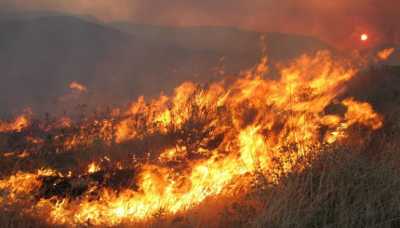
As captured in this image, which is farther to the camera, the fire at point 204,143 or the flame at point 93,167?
the flame at point 93,167

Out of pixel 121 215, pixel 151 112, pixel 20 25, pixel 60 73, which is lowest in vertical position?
pixel 121 215

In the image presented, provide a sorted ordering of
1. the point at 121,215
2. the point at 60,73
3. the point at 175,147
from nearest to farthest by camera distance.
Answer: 1. the point at 121,215
2. the point at 175,147
3. the point at 60,73

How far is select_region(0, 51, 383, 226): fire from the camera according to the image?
18.5ft

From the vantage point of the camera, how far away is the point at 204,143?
7977 mm

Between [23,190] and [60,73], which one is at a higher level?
[60,73]

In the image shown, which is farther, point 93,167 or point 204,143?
point 204,143

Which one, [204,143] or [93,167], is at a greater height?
[204,143]

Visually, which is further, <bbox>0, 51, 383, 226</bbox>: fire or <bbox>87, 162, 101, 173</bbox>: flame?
<bbox>87, 162, 101, 173</bbox>: flame

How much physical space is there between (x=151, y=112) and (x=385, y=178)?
19.8 feet

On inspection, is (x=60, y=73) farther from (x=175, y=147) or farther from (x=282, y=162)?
(x=282, y=162)

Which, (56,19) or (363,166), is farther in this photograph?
(56,19)

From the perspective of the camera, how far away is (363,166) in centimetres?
484

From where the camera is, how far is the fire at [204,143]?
5.62m

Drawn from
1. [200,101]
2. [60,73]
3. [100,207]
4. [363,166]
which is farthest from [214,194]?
[60,73]
